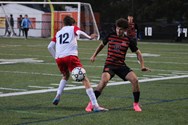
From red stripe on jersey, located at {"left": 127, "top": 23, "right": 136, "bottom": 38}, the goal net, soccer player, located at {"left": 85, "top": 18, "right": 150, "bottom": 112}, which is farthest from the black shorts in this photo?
the goal net

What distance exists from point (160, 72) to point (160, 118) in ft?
29.6

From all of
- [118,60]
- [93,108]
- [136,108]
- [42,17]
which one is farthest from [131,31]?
[42,17]

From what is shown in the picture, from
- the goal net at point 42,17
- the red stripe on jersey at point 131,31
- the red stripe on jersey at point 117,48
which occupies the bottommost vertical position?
the goal net at point 42,17

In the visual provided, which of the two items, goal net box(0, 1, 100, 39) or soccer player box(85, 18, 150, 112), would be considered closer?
soccer player box(85, 18, 150, 112)

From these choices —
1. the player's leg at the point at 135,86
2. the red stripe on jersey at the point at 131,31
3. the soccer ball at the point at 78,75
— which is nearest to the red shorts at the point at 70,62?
the soccer ball at the point at 78,75

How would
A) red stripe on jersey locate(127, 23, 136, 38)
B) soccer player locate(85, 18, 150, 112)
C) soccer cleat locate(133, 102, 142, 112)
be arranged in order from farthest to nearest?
red stripe on jersey locate(127, 23, 136, 38), soccer player locate(85, 18, 150, 112), soccer cleat locate(133, 102, 142, 112)

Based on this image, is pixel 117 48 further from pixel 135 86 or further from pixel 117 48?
pixel 135 86

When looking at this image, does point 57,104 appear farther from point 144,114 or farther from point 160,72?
point 160,72

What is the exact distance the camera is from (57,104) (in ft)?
37.2

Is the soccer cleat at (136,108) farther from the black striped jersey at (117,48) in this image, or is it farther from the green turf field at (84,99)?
the black striped jersey at (117,48)

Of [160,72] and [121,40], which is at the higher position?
[121,40]

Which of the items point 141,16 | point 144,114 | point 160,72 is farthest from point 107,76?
point 141,16

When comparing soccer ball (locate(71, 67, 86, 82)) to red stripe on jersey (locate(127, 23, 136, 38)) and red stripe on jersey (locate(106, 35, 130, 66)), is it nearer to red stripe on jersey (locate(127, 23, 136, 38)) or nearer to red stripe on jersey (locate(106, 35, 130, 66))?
red stripe on jersey (locate(106, 35, 130, 66))

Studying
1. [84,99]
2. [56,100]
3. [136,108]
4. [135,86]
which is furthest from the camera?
[84,99]
